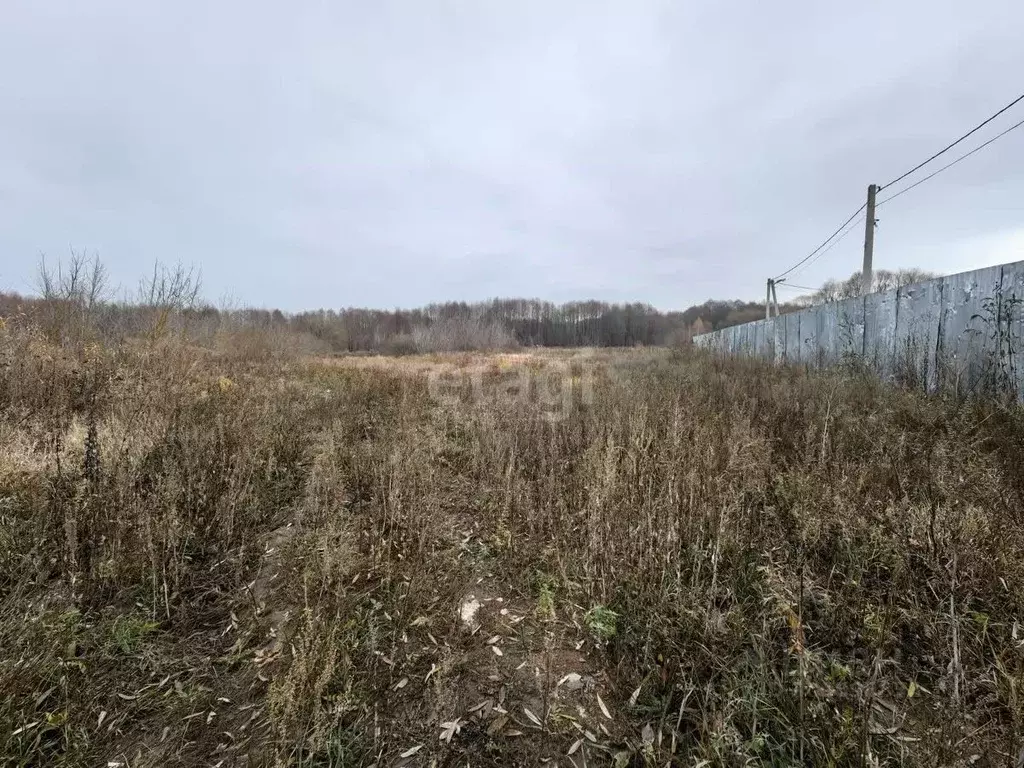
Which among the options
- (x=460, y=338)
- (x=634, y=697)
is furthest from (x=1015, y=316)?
(x=460, y=338)

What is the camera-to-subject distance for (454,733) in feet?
4.87

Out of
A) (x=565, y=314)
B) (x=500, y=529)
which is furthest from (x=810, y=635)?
(x=565, y=314)

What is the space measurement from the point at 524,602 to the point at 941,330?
7.12 meters

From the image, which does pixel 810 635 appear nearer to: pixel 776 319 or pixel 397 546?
pixel 397 546

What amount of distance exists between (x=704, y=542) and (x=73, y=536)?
3.47m

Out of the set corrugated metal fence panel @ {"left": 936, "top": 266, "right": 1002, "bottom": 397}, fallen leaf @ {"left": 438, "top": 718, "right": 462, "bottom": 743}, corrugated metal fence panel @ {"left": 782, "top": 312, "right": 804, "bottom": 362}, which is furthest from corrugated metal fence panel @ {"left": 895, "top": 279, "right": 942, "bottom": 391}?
fallen leaf @ {"left": 438, "top": 718, "right": 462, "bottom": 743}

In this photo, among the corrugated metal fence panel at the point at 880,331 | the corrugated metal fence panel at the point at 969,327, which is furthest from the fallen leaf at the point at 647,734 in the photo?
the corrugated metal fence panel at the point at 880,331

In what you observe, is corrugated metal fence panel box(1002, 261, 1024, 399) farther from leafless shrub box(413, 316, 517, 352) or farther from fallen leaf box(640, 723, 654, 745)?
leafless shrub box(413, 316, 517, 352)

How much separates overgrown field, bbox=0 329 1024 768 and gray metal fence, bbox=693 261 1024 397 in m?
1.52

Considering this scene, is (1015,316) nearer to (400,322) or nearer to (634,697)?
(634,697)

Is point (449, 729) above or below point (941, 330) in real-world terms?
below

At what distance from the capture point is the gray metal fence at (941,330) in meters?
4.56

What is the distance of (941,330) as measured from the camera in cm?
557

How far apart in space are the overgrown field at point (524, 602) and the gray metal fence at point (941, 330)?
1516 mm
